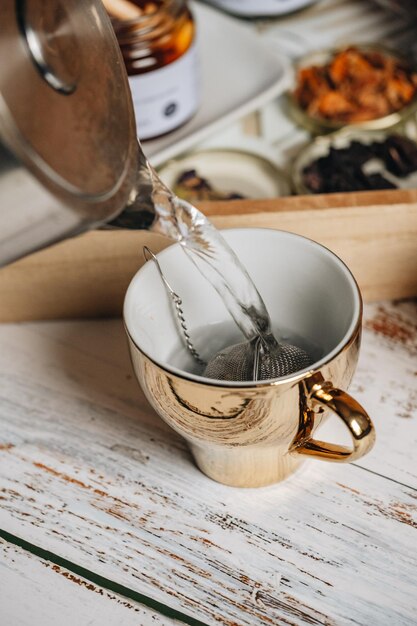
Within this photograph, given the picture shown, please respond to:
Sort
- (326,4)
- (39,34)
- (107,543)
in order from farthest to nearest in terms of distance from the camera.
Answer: (326,4) → (107,543) → (39,34)

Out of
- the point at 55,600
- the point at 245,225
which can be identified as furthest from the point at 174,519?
the point at 245,225

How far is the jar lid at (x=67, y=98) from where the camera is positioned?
0.96 ft

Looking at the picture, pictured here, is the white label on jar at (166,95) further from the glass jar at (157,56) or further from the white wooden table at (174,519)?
the white wooden table at (174,519)

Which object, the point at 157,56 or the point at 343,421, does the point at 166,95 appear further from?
the point at 343,421

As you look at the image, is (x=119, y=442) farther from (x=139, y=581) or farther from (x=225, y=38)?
(x=225, y=38)

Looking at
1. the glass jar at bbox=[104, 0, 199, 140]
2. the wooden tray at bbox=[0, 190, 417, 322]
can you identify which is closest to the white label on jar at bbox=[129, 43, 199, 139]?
the glass jar at bbox=[104, 0, 199, 140]

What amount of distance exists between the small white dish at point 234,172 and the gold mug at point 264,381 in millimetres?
161

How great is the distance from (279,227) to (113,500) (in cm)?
18

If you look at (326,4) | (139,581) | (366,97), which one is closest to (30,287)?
(139,581)

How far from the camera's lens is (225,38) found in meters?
0.75

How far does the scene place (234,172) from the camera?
633 millimetres

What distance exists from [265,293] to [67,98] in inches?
7.0

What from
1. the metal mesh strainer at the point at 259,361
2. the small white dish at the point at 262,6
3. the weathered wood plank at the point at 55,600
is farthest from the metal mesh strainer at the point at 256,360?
the small white dish at the point at 262,6

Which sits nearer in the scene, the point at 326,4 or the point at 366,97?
Result: the point at 366,97
